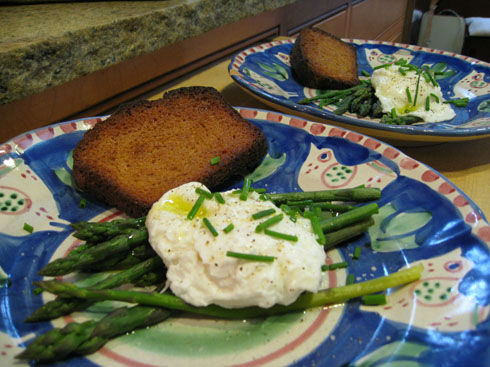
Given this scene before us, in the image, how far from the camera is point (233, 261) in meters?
1.13

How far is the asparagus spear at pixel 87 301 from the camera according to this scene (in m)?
1.13

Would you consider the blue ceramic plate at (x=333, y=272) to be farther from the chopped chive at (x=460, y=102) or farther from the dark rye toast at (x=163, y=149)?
the chopped chive at (x=460, y=102)

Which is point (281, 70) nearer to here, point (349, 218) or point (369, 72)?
point (369, 72)

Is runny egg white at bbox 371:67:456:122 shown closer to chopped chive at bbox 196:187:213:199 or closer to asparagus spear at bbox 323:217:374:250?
asparagus spear at bbox 323:217:374:250

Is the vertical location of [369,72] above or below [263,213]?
below

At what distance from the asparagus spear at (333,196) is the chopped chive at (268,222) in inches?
11.9

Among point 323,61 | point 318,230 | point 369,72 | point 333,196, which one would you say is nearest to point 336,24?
point 369,72

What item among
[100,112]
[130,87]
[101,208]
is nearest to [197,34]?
[130,87]

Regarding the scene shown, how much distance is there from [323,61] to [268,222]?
203 centimetres

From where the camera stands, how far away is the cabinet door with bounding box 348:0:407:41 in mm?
6307

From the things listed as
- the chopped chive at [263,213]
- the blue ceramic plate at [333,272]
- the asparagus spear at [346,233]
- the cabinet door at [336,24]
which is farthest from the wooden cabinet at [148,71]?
the asparagus spear at [346,233]

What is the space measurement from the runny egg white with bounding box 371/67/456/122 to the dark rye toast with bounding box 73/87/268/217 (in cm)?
108

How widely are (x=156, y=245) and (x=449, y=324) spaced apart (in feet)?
2.91

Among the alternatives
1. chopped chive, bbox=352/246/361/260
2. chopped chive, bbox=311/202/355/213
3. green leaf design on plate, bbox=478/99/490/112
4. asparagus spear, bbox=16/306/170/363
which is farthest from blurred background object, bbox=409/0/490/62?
asparagus spear, bbox=16/306/170/363
